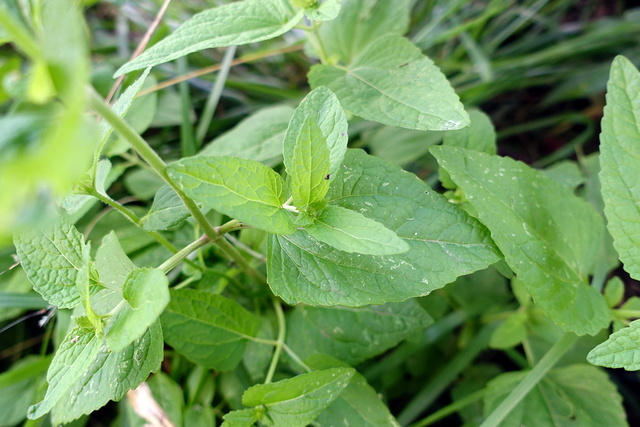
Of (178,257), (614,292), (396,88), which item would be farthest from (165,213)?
(614,292)

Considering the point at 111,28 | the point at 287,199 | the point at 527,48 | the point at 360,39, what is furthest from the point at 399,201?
the point at 111,28

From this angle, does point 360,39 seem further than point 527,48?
No

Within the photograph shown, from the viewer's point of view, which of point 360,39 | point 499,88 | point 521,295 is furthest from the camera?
point 499,88

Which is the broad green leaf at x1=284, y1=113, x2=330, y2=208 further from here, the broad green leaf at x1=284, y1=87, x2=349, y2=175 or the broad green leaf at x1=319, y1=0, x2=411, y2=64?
the broad green leaf at x1=319, y1=0, x2=411, y2=64

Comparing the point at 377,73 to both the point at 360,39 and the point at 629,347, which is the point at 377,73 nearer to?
the point at 360,39

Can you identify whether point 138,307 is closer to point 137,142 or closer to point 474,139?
point 137,142

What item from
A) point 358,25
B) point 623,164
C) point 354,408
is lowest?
point 354,408

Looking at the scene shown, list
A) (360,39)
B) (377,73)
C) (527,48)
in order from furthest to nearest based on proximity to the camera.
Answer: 1. (527,48)
2. (360,39)
3. (377,73)
